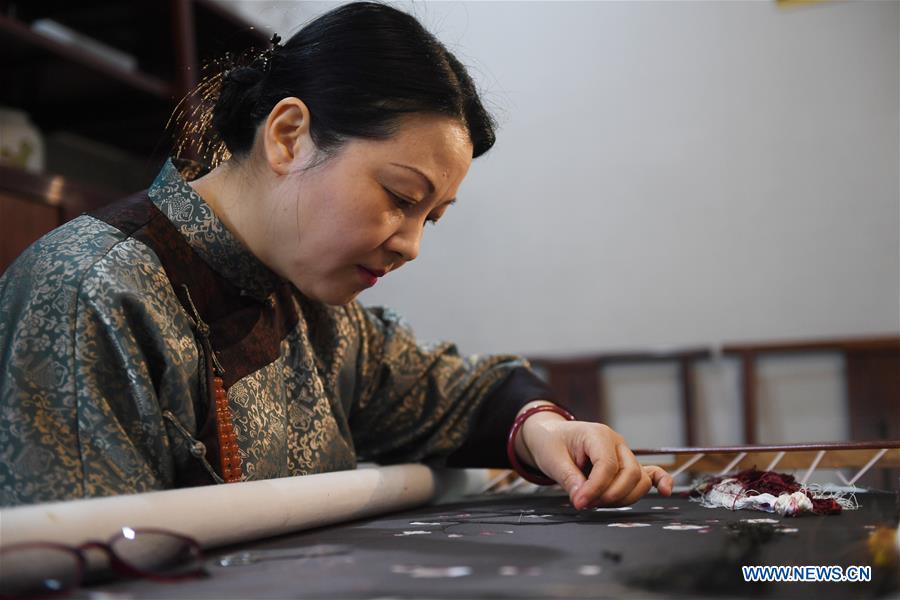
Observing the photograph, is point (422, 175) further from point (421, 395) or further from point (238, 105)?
point (421, 395)

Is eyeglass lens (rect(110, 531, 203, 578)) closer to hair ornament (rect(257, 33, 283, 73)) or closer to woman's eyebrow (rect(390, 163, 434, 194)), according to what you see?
woman's eyebrow (rect(390, 163, 434, 194))

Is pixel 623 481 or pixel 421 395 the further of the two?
pixel 421 395

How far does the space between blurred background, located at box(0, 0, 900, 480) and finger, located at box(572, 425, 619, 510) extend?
1.64m

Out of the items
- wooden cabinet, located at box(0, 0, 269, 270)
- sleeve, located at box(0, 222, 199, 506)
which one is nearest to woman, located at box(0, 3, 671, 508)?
sleeve, located at box(0, 222, 199, 506)

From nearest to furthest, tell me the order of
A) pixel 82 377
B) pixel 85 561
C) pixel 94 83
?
pixel 85 561, pixel 82 377, pixel 94 83

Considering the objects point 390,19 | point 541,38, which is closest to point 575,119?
point 541,38

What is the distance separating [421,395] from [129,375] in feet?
2.03

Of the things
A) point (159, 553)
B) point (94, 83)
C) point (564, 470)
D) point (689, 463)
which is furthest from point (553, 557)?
point (94, 83)

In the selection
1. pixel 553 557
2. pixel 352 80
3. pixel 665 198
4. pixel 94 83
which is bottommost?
pixel 553 557

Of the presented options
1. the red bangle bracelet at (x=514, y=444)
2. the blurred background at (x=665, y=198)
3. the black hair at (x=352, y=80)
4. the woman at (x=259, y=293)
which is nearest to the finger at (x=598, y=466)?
the woman at (x=259, y=293)

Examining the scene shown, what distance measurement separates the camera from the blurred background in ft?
8.83

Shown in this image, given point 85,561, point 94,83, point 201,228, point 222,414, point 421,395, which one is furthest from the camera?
point 94,83

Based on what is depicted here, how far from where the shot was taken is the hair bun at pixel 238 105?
1.19 m

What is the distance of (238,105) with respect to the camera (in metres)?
1.20
